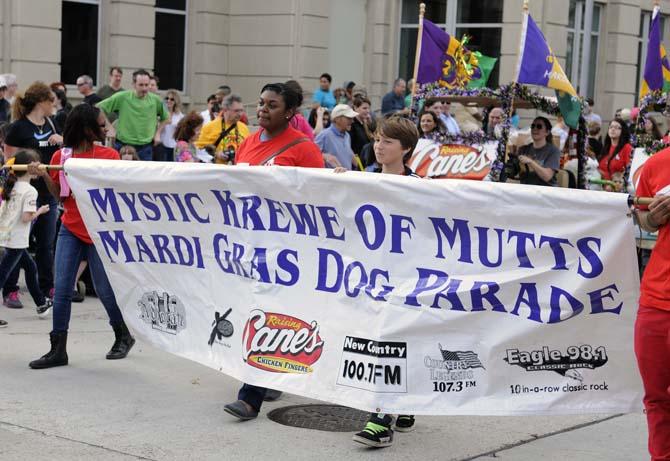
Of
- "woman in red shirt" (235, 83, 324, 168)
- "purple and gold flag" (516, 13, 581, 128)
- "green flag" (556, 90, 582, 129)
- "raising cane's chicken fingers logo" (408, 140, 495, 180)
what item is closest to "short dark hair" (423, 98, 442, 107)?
"raising cane's chicken fingers logo" (408, 140, 495, 180)

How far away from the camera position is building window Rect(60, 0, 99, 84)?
Result: 761 inches

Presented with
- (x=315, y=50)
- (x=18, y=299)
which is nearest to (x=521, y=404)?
(x=18, y=299)

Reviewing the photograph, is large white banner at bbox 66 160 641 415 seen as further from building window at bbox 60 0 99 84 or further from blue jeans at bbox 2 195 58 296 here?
building window at bbox 60 0 99 84

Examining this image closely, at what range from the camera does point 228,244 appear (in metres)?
6.88

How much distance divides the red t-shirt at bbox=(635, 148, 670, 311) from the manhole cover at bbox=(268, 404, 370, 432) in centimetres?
212

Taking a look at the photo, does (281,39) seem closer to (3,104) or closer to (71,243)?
(3,104)

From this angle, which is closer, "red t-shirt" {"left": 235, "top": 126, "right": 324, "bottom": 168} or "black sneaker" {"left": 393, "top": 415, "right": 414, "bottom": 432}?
"black sneaker" {"left": 393, "top": 415, "right": 414, "bottom": 432}

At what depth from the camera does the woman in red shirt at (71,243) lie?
26.0 feet

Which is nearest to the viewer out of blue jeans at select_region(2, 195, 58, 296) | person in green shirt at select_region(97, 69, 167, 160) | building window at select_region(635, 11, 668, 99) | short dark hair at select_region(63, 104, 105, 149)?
short dark hair at select_region(63, 104, 105, 149)

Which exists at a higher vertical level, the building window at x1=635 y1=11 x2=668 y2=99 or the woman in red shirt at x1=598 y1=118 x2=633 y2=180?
the building window at x1=635 y1=11 x2=668 y2=99

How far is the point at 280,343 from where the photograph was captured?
6535mm

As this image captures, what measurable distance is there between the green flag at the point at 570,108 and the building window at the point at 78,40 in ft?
30.3

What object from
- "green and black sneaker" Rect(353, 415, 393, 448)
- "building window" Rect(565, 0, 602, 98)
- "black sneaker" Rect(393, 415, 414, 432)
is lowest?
"black sneaker" Rect(393, 415, 414, 432)

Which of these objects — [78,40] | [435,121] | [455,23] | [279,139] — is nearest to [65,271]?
[279,139]
